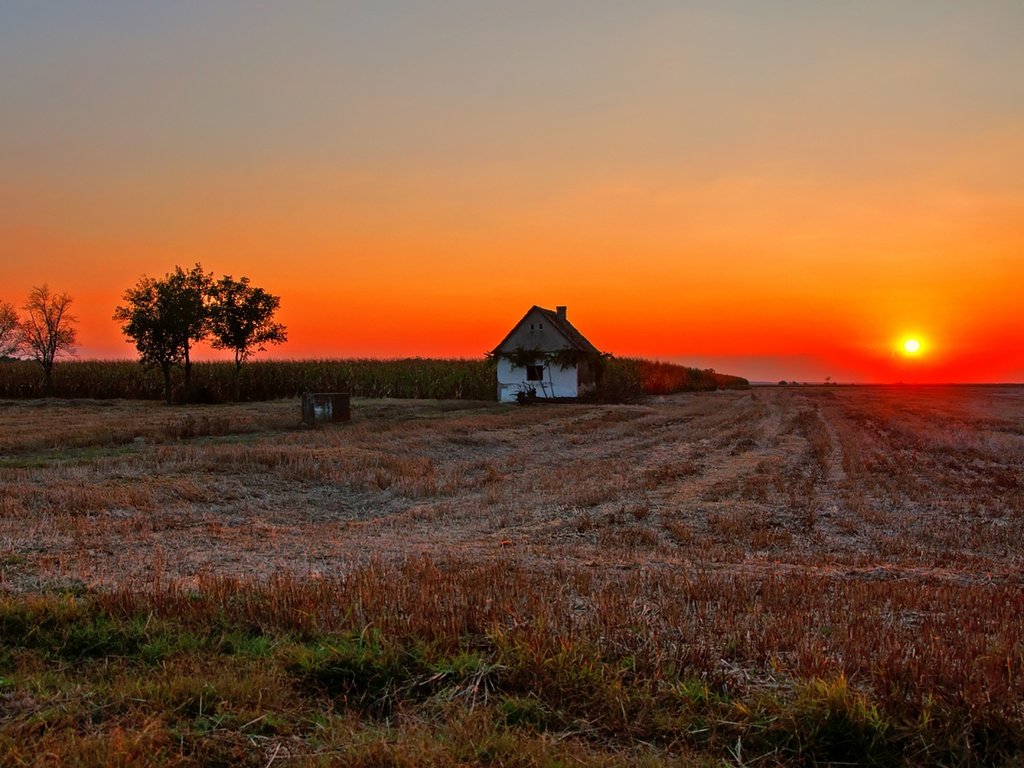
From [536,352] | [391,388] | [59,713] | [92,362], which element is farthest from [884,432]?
[92,362]

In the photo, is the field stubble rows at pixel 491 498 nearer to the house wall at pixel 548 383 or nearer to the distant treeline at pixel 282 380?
the house wall at pixel 548 383

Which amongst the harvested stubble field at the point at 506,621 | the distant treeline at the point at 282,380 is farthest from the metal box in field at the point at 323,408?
the distant treeline at the point at 282,380

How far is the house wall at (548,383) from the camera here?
4938 cm

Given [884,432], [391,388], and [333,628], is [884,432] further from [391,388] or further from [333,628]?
[391,388]

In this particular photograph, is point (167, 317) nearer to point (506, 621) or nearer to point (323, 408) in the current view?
point (323, 408)

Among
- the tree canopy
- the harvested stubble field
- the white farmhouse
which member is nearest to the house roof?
the white farmhouse

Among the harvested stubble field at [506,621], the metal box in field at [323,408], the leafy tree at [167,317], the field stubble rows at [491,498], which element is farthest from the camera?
the leafy tree at [167,317]

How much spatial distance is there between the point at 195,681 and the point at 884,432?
28450 mm

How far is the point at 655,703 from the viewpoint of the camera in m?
5.20

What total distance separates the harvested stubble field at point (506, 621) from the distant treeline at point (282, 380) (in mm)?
36362

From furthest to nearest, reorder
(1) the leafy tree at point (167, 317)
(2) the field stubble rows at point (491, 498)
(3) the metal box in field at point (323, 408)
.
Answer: (1) the leafy tree at point (167, 317) → (3) the metal box in field at point (323, 408) → (2) the field stubble rows at point (491, 498)

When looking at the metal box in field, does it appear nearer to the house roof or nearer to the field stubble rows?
the field stubble rows

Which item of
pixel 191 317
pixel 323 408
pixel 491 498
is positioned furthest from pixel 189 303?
pixel 491 498

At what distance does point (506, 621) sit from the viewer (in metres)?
6.60
